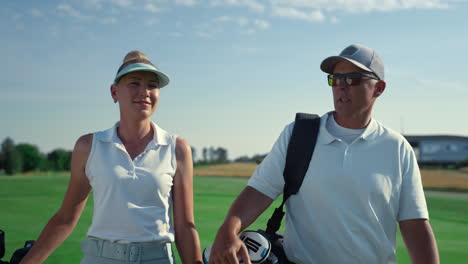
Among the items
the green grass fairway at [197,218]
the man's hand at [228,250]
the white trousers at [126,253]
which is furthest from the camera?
the green grass fairway at [197,218]

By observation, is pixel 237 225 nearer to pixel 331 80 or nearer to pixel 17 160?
pixel 331 80

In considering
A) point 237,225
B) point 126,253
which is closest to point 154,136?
point 126,253

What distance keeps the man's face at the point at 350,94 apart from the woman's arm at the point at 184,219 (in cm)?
109

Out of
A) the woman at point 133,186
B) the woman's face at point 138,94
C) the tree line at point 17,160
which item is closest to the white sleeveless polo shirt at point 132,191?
the woman at point 133,186

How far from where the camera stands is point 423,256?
10.3 feet

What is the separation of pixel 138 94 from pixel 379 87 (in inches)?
62.2

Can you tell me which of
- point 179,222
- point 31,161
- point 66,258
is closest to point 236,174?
point 66,258

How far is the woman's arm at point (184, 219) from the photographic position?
3.40 metres

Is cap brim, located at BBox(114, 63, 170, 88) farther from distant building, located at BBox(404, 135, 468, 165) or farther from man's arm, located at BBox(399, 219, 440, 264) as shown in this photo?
distant building, located at BBox(404, 135, 468, 165)

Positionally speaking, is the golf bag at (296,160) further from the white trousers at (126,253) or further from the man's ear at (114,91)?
the man's ear at (114,91)

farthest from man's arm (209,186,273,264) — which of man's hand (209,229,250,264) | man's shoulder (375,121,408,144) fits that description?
man's shoulder (375,121,408,144)

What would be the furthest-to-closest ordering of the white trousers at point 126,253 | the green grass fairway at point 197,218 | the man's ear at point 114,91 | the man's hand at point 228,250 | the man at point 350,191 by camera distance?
the green grass fairway at point 197,218 → the man's ear at point 114,91 → the white trousers at point 126,253 → the man at point 350,191 → the man's hand at point 228,250

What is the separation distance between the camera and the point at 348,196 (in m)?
3.08

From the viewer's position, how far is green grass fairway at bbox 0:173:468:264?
933 centimetres
